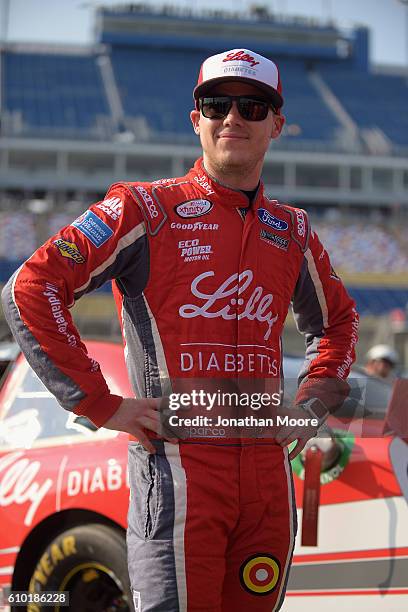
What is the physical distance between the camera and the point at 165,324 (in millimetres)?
2162

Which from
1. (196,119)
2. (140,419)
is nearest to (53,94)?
(196,119)

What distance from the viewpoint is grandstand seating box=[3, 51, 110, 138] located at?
43344 millimetres

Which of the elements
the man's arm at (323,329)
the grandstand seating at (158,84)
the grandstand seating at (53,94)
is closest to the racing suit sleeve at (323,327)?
the man's arm at (323,329)

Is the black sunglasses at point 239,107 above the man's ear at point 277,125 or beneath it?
above

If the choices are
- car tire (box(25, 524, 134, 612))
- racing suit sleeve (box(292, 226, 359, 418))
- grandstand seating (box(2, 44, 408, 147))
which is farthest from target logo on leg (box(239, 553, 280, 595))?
grandstand seating (box(2, 44, 408, 147))

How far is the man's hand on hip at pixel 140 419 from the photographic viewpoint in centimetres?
210

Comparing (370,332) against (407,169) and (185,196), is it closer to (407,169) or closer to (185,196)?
(185,196)

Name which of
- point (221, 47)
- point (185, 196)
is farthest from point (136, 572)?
point (221, 47)

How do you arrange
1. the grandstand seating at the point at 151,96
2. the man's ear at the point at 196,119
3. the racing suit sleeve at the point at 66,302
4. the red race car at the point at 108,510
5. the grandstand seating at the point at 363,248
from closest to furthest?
1. the racing suit sleeve at the point at 66,302
2. the man's ear at the point at 196,119
3. the red race car at the point at 108,510
4. the grandstand seating at the point at 363,248
5. the grandstand seating at the point at 151,96

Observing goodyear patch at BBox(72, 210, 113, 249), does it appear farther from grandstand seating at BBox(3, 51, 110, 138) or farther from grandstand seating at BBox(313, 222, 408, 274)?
grandstand seating at BBox(3, 51, 110, 138)

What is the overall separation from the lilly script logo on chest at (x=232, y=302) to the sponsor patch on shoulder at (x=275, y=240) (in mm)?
131

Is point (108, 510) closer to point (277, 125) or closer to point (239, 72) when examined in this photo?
point (277, 125)

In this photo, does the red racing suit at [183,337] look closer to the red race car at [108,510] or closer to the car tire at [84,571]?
the red race car at [108,510]

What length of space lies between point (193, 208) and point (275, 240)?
0.79 feet
